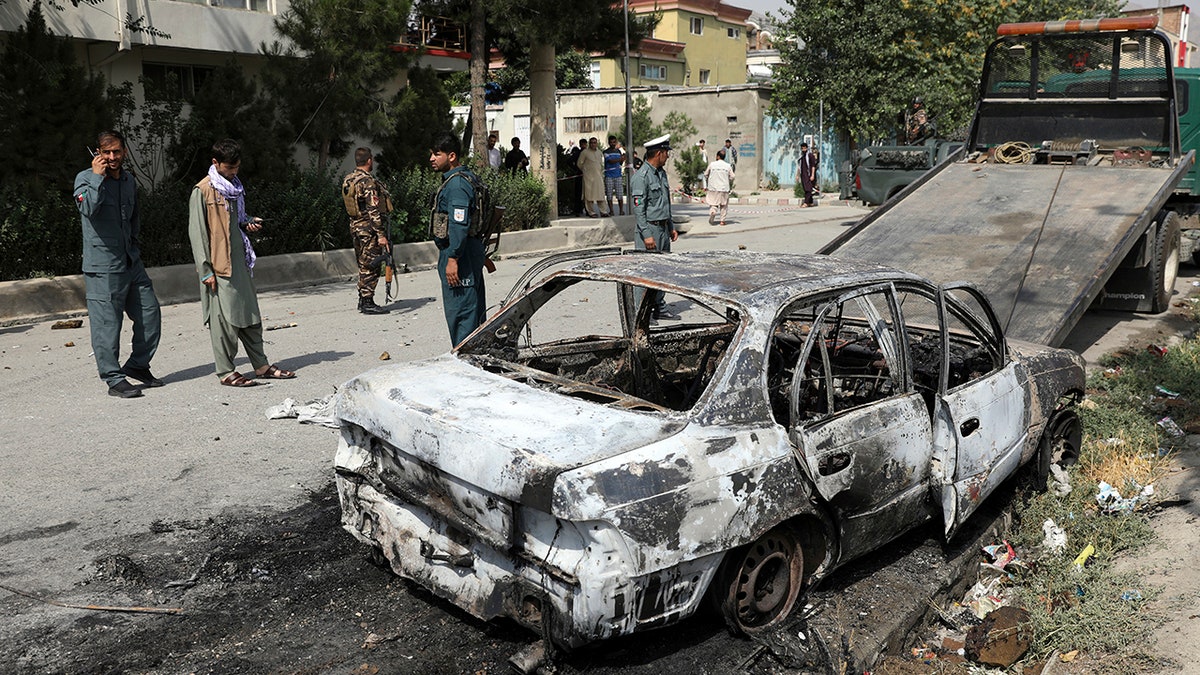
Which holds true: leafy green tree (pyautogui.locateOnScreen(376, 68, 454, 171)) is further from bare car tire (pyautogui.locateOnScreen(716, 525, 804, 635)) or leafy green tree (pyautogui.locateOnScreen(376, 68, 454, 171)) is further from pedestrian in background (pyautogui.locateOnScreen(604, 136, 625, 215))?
bare car tire (pyautogui.locateOnScreen(716, 525, 804, 635))

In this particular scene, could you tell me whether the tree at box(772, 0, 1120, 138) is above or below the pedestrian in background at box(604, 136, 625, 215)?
above

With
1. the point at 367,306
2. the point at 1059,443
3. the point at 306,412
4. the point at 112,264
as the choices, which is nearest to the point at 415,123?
the point at 367,306

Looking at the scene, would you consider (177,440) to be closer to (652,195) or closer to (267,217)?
(652,195)

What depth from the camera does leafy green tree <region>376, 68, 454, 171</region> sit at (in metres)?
16.8

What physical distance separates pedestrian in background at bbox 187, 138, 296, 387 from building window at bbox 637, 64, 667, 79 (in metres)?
37.8

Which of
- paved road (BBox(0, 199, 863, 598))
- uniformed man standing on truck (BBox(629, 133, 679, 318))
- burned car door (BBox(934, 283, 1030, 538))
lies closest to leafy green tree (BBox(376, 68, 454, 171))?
paved road (BBox(0, 199, 863, 598))

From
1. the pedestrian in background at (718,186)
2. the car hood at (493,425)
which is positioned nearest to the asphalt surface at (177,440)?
the car hood at (493,425)

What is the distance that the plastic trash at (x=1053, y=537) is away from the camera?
4.80 meters

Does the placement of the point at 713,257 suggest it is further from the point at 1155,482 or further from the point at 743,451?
the point at 1155,482

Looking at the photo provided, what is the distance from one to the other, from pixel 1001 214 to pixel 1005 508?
492 centimetres

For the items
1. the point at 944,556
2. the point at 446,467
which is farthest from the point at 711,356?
the point at 446,467

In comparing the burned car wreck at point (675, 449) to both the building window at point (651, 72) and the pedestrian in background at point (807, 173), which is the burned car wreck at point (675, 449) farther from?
the building window at point (651, 72)

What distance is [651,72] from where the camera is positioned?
45.3 meters

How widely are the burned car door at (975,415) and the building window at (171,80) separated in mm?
12070
